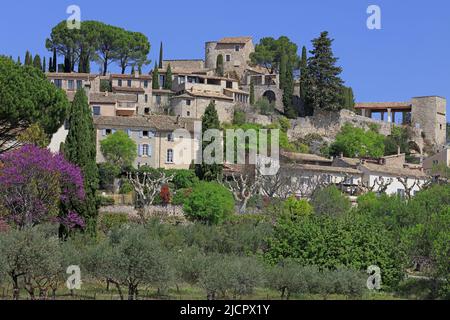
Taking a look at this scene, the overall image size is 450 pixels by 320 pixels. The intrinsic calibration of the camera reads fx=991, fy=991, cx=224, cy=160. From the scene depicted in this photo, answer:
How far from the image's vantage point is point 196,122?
253 feet

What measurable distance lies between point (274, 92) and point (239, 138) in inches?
638

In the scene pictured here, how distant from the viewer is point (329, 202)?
61469mm

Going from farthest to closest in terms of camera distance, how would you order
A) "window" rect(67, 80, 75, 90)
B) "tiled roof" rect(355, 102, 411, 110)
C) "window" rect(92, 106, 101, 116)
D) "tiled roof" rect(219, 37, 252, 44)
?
"tiled roof" rect(355, 102, 411, 110)
"tiled roof" rect(219, 37, 252, 44)
"window" rect(67, 80, 75, 90)
"window" rect(92, 106, 101, 116)

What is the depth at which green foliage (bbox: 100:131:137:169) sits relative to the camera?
69500 mm

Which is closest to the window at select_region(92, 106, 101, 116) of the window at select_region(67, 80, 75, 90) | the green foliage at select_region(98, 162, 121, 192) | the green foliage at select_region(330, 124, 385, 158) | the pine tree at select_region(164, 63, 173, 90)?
the window at select_region(67, 80, 75, 90)

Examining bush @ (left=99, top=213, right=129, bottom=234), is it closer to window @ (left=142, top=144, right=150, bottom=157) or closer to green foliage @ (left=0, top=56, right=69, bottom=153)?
green foliage @ (left=0, top=56, right=69, bottom=153)

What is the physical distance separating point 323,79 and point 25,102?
39999mm

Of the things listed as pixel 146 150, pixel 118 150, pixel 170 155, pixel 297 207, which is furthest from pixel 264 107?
pixel 297 207

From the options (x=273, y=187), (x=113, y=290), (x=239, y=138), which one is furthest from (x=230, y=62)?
(x=113, y=290)

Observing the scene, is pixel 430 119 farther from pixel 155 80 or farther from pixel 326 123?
pixel 155 80

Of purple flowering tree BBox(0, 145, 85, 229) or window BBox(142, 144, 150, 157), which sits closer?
purple flowering tree BBox(0, 145, 85, 229)

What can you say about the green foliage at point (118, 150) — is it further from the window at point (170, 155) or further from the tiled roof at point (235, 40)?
the tiled roof at point (235, 40)

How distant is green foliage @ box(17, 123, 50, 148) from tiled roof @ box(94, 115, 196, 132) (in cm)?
2081

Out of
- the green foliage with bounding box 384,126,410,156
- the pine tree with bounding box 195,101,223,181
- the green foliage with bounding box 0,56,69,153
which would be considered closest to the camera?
the green foliage with bounding box 0,56,69,153
